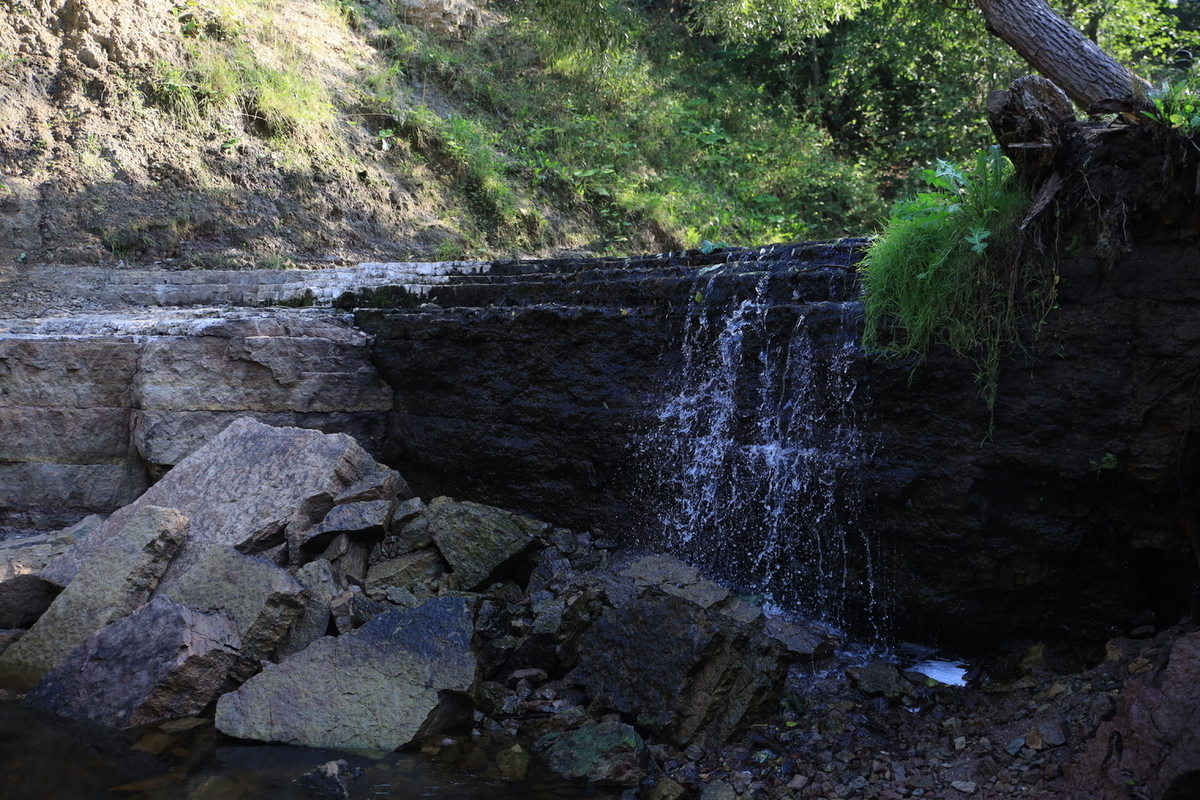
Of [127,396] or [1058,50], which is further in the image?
[1058,50]

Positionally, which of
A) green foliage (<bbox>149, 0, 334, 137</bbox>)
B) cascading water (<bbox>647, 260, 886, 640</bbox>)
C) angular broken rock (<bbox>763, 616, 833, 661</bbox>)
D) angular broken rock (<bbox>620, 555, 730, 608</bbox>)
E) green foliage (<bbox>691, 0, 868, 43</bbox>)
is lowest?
angular broken rock (<bbox>763, 616, 833, 661</bbox>)

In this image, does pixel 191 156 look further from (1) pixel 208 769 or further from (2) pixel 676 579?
(1) pixel 208 769

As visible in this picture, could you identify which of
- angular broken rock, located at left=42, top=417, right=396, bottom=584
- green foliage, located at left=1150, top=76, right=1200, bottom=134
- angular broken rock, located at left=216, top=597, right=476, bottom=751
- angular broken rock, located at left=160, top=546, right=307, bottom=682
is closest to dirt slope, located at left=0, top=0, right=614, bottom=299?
angular broken rock, located at left=42, top=417, right=396, bottom=584

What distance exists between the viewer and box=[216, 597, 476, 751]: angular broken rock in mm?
3527

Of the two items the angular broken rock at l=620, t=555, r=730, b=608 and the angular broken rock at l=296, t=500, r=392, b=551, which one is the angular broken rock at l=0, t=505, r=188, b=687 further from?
the angular broken rock at l=620, t=555, r=730, b=608

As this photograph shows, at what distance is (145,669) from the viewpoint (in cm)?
374

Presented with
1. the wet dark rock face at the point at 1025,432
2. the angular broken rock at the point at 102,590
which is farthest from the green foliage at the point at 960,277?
the angular broken rock at the point at 102,590

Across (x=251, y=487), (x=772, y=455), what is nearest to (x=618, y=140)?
(x=772, y=455)

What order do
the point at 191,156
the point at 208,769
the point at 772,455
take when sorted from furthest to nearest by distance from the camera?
the point at 191,156 → the point at 772,455 → the point at 208,769

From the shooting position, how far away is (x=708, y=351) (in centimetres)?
500

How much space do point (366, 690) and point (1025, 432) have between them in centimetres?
310

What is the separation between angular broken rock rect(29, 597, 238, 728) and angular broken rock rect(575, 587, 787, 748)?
1619mm

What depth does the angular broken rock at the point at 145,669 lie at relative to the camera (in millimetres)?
3668

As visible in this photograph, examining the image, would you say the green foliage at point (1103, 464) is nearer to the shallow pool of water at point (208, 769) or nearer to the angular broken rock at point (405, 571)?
the shallow pool of water at point (208, 769)
